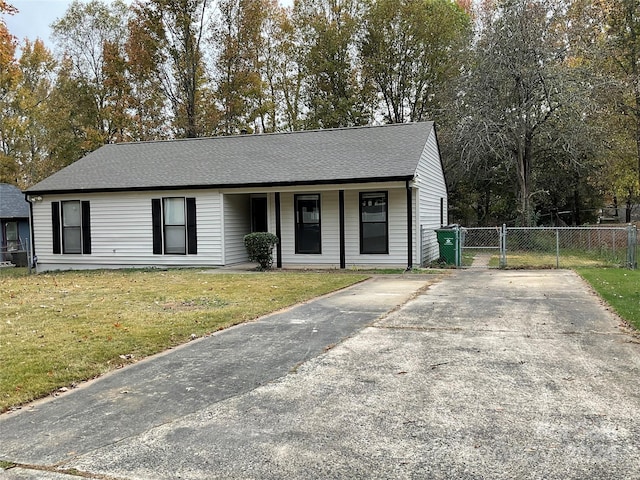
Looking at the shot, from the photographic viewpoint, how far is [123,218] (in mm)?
16703

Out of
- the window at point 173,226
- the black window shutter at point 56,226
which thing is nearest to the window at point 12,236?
the black window shutter at point 56,226

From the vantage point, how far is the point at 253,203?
17531 millimetres

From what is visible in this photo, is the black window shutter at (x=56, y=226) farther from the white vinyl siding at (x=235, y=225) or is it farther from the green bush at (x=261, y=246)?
the green bush at (x=261, y=246)

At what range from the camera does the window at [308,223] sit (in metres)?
15.8

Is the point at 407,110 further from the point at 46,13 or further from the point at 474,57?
the point at 46,13

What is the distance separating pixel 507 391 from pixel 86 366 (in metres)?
3.89

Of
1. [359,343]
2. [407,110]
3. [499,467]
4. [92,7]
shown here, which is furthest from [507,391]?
[92,7]

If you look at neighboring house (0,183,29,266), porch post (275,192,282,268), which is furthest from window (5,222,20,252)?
porch post (275,192,282,268)

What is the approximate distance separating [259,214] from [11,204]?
54.9 feet

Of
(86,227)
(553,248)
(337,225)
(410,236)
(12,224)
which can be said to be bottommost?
(553,248)

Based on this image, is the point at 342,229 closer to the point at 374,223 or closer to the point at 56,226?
the point at 374,223

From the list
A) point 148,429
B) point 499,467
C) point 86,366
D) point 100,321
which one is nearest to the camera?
point 499,467

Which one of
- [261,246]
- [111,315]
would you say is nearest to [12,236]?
[261,246]

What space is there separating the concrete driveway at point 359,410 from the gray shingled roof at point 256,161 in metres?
8.17
